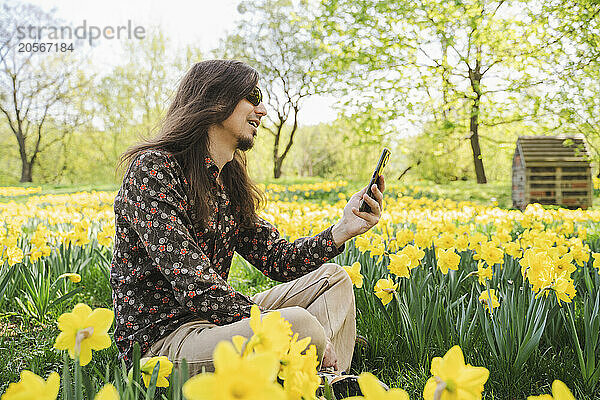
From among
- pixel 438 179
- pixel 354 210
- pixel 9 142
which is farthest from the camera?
pixel 9 142

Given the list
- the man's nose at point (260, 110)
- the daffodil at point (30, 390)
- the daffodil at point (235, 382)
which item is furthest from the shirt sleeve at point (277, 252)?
the daffodil at point (235, 382)

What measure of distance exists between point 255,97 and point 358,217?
62 cm

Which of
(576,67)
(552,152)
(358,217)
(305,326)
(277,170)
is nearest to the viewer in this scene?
(305,326)

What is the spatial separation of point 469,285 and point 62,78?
24.4 meters

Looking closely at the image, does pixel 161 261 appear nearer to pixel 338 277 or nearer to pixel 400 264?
pixel 338 277

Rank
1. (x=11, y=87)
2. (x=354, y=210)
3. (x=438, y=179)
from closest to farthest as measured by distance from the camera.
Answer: (x=354, y=210) → (x=438, y=179) → (x=11, y=87)

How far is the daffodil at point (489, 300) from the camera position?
1.75 meters

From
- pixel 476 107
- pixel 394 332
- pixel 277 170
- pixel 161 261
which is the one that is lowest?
pixel 394 332

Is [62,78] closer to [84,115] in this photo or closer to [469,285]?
[84,115]

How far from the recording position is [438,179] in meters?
18.4

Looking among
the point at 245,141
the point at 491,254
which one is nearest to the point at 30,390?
the point at 245,141

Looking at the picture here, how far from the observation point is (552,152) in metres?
9.38

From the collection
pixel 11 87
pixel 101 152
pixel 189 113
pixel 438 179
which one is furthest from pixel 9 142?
pixel 189 113

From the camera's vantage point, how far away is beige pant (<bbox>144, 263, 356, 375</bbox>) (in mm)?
1461
